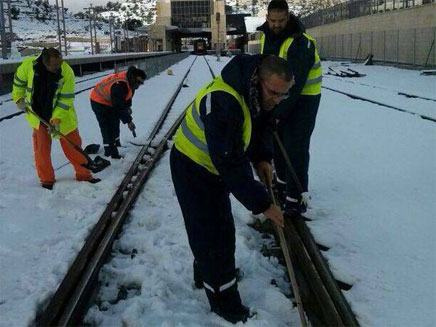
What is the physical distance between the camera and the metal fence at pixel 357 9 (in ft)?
102

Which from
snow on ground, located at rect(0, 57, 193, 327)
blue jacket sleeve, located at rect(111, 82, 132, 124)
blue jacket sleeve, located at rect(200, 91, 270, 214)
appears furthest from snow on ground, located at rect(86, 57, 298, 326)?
blue jacket sleeve, located at rect(111, 82, 132, 124)

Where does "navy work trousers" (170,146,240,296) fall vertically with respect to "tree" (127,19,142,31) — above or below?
below

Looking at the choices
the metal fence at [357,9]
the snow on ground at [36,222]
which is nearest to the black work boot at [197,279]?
the snow on ground at [36,222]

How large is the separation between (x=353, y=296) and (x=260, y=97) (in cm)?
179

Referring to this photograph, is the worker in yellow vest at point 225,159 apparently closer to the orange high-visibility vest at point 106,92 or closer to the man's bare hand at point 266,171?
the man's bare hand at point 266,171

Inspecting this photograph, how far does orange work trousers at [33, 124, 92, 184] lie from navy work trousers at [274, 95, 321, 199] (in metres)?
2.98

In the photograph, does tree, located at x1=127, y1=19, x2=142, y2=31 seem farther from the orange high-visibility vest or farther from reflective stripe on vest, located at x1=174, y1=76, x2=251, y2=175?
reflective stripe on vest, located at x1=174, y1=76, x2=251, y2=175

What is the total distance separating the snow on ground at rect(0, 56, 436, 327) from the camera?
3721mm

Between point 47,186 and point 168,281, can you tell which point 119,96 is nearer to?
point 47,186

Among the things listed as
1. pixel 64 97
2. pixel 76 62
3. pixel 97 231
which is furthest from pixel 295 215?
pixel 76 62

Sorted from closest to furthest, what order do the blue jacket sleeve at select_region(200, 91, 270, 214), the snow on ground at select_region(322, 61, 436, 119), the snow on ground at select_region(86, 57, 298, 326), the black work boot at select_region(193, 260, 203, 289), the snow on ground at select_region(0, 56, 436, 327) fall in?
the blue jacket sleeve at select_region(200, 91, 270, 214) → the snow on ground at select_region(86, 57, 298, 326) → the snow on ground at select_region(0, 56, 436, 327) → the black work boot at select_region(193, 260, 203, 289) → the snow on ground at select_region(322, 61, 436, 119)

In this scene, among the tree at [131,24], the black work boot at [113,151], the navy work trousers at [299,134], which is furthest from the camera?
the tree at [131,24]

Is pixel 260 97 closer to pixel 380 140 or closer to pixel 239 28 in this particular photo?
pixel 380 140

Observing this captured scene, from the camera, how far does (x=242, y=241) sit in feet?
15.7
